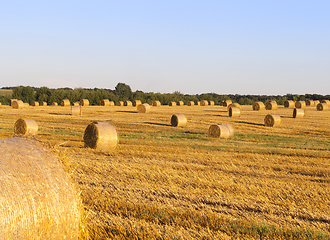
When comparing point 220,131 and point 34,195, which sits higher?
point 34,195

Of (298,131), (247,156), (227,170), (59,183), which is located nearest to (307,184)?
(227,170)

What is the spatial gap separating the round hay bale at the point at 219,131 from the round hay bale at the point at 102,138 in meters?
6.05

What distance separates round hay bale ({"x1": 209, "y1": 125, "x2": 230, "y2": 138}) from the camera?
1742cm

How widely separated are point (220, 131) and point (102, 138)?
663cm

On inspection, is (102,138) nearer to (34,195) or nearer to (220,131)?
(220,131)

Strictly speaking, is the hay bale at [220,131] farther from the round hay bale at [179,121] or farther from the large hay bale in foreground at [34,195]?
the large hay bale in foreground at [34,195]

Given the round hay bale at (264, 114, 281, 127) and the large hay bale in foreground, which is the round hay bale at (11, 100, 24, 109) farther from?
the large hay bale in foreground

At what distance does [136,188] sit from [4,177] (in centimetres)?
369

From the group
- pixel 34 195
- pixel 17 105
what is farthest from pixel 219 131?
pixel 17 105

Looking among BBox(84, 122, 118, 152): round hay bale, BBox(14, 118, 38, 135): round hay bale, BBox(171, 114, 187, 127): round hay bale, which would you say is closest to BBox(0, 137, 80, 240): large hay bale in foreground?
BBox(84, 122, 118, 152): round hay bale

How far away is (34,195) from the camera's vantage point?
4355 mm

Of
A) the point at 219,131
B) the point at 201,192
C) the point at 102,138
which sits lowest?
the point at 201,192

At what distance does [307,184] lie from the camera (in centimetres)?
824

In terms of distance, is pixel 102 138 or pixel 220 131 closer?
pixel 102 138
